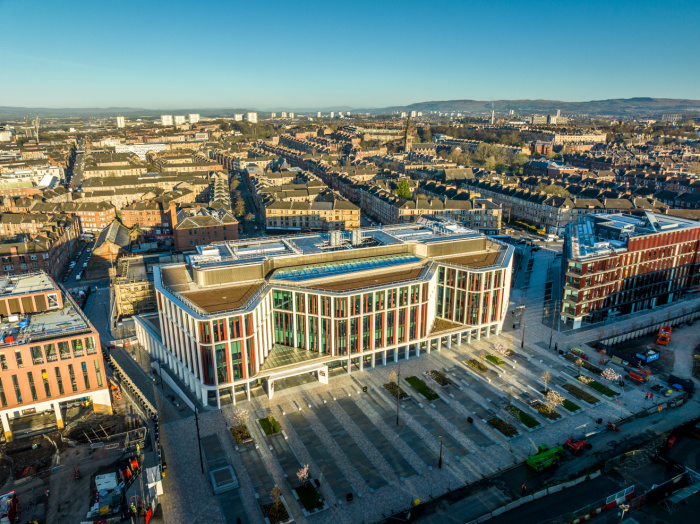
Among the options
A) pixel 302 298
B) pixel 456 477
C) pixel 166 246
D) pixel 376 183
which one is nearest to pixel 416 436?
pixel 456 477

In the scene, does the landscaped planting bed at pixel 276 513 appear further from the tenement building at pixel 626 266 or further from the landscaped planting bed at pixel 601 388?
the tenement building at pixel 626 266

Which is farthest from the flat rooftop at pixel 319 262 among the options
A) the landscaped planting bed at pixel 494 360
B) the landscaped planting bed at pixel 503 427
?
the landscaped planting bed at pixel 503 427

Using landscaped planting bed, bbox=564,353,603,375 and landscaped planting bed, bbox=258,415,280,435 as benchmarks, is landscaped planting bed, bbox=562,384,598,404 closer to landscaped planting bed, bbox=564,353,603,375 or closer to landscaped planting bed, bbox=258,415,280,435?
landscaped planting bed, bbox=564,353,603,375

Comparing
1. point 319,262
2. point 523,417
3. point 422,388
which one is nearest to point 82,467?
point 319,262

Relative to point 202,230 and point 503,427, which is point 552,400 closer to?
point 503,427

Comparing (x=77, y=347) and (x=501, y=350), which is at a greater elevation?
(x=77, y=347)

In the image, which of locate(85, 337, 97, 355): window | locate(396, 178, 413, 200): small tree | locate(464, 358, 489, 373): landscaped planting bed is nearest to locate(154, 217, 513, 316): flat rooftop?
locate(85, 337, 97, 355): window
